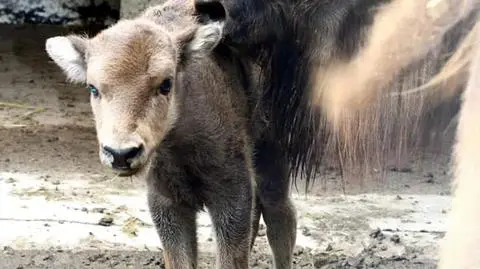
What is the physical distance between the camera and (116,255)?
4.96 m

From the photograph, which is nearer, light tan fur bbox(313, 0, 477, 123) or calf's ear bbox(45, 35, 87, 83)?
light tan fur bbox(313, 0, 477, 123)

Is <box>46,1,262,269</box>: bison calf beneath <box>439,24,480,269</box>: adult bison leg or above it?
beneath

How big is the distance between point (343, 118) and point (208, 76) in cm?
91

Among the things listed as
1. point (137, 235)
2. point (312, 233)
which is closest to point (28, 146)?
point (137, 235)

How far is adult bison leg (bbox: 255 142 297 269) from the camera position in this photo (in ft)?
14.2

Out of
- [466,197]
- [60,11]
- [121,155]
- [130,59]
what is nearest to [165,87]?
[130,59]

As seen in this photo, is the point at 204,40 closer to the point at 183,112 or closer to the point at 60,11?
the point at 183,112

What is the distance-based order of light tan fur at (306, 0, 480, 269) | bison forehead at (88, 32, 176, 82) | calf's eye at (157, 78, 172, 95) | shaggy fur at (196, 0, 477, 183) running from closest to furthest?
1. light tan fur at (306, 0, 480, 269)
2. shaggy fur at (196, 0, 477, 183)
3. bison forehead at (88, 32, 176, 82)
4. calf's eye at (157, 78, 172, 95)

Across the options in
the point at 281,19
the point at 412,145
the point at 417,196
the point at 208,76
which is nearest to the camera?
the point at 412,145

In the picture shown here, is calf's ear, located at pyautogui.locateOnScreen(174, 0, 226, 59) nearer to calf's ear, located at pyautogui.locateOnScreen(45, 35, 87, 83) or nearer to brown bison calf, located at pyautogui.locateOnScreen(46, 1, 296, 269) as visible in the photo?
brown bison calf, located at pyautogui.locateOnScreen(46, 1, 296, 269)

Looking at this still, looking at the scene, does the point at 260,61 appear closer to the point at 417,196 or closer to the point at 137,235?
the point at 137,235

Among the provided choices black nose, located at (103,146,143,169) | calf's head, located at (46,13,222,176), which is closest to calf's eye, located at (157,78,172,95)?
calf's head, located at (46,13,222,176)

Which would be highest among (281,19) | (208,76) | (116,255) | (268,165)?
(281,19)

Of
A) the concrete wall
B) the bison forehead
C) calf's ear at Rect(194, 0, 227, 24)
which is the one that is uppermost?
calf's ear at Rect(194, 0, 227, 24)
